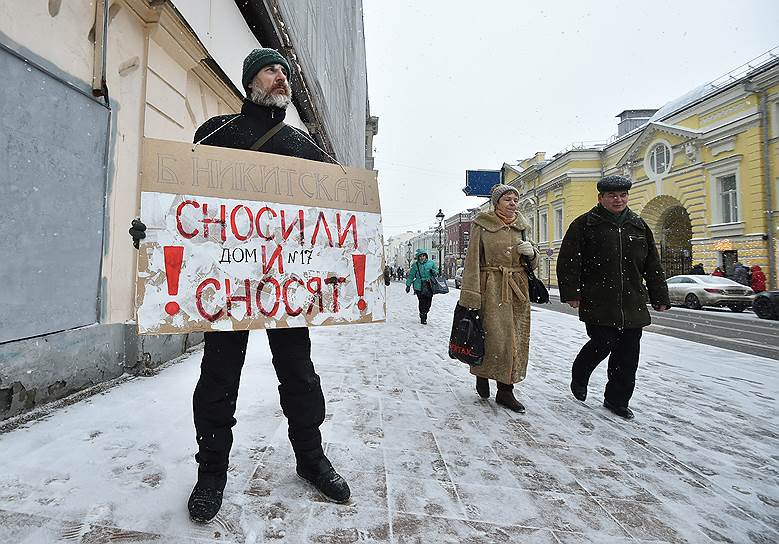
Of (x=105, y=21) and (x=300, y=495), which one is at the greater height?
(x=105, y=21)

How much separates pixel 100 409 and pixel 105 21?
299 cm

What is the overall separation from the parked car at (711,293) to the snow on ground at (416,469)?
14449mm

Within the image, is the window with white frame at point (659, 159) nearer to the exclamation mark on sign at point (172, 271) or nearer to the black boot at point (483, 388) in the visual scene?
the black boot at point (483, 388)

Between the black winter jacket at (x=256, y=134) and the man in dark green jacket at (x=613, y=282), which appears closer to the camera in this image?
the black winter jacket at (x=256, y=134)

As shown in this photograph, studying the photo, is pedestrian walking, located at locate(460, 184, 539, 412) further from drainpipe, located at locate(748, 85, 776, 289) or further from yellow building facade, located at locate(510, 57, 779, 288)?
drainpipe, located at locate(748, 85, 776, 289)

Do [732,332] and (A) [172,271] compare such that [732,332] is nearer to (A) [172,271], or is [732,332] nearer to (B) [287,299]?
(B) [287,299]

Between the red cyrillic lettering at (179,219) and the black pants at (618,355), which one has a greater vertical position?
the red cyrillic lettering at (179,219)

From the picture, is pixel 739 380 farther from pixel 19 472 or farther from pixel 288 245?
pixel 19 472

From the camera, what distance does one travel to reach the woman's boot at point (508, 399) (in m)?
3.40

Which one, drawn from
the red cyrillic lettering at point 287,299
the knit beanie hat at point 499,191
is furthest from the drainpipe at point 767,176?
the red cyrillic lettering at point 287,299

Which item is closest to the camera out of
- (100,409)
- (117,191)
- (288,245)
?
(288,245)

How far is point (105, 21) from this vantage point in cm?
338


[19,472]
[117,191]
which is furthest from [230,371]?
[117,191]

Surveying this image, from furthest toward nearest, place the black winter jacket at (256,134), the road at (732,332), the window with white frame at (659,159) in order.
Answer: the window with white frame at (659,159), the road at (732,332), the black winter jacket at (256,134)
